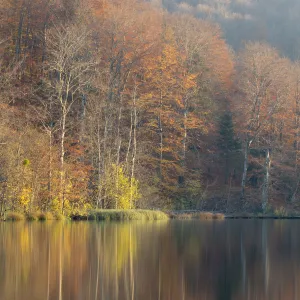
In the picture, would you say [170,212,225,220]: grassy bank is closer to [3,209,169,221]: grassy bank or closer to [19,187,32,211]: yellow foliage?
[3,209,169,221]: grassy bank

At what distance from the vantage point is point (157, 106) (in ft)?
141

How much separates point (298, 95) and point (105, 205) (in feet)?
62.7

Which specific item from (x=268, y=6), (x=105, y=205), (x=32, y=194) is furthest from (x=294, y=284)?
(x=268, y=6)

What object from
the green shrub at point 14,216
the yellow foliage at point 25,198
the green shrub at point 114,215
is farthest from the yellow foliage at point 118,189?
the green shrub at point 14,216

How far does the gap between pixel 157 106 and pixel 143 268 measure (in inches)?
1208

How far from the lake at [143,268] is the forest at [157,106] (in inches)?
644

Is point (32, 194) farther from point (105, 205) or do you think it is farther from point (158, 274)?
point (158, 274)

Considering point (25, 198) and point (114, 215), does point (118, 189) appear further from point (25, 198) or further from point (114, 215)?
point (25, 198)

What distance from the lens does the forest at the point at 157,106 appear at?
37812mm

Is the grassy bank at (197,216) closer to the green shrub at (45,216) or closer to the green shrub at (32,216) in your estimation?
the green shrub at (45,216)

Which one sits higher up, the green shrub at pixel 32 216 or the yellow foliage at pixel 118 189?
the yellow foliage at pixel 118 189

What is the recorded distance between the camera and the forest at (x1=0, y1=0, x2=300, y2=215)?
37812 mm

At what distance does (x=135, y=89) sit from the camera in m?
38.6

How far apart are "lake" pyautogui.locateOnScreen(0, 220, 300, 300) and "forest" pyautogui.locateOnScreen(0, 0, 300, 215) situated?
1636 centimetres
